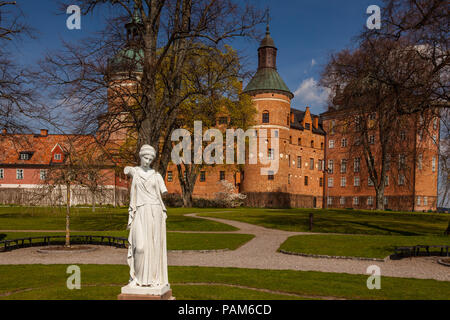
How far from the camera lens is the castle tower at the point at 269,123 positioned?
48.8 m

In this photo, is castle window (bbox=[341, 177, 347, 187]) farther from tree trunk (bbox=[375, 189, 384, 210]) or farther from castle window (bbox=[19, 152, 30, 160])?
castle window (bbox=[19, 152, 30, 160])

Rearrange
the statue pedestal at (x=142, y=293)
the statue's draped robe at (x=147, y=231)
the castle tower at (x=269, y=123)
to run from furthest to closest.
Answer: the castle tower at (x=269, y=123) < the statue's draped robe at (x=147, y=231) < the statue pedestal at (x=142, y=293)

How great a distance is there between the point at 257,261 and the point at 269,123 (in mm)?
38003

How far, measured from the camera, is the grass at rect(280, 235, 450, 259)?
46.7 feet

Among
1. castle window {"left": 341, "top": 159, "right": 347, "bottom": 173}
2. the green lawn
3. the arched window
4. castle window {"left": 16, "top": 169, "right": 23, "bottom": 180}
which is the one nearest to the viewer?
the green lawn

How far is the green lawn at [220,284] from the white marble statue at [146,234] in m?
1.32

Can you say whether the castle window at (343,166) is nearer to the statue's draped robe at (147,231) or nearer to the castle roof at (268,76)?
the castle roof at (268,76)

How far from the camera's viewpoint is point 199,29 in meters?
18.1

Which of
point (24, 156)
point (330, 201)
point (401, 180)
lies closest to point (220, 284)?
point (401, 180)

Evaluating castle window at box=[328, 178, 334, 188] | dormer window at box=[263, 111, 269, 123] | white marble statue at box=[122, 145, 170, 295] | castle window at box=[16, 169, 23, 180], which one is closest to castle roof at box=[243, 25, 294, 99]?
dormer window at box=[263, 111, 269, 123]

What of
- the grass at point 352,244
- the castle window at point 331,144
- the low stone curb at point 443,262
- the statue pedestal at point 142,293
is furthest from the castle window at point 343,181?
the statue pedestal at point 142,293

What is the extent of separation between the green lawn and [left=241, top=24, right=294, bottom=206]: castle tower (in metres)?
38.1
